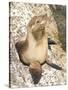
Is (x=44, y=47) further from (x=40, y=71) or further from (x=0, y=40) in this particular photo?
(x=0, y=40)

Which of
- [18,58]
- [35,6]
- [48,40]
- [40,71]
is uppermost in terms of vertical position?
[35,6]

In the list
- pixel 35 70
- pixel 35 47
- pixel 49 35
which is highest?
pixel 49 35

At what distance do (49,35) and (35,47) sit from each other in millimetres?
188

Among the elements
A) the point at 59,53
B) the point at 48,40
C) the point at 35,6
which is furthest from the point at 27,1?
the point at 59,53

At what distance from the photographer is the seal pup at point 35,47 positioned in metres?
2.09

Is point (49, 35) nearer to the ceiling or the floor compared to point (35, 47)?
nearer to the ceiling

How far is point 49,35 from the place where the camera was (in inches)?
85.2

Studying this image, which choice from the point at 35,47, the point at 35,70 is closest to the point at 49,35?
the point at 35,47

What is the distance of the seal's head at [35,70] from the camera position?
209 cm

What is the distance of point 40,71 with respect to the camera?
6.95 ft

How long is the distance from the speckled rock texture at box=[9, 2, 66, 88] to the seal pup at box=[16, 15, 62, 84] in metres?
0.03

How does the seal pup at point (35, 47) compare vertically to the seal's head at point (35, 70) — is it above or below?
above

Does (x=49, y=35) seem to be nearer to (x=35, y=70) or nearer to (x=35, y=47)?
(x=35, y=47)

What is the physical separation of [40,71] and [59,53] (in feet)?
0.87
